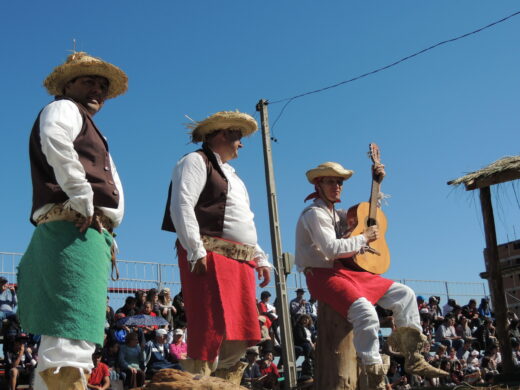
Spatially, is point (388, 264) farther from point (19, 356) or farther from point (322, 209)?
point (19, 356)

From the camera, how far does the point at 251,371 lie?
11484mm

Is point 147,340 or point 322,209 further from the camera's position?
A: point 147,340

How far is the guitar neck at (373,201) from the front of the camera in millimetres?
5914

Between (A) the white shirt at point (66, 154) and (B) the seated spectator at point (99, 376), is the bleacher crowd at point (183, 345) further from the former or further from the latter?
(A) the white shirt at point (66, 154)

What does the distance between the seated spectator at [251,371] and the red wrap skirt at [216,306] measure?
6836 mm

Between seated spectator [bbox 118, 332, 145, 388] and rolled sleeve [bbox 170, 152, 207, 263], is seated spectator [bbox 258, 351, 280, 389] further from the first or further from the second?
rolled sleeve [bbox 170, 152, 207, 263]

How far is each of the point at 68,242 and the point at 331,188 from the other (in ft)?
9.54

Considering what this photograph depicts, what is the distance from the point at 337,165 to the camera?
600cm

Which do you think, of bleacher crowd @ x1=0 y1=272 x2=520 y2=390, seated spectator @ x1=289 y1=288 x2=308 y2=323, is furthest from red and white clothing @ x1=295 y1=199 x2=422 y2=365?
seated spectator @ x1=289 y1=288 x2=308 y2=323

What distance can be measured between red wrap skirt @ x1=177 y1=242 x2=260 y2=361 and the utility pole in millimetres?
7959

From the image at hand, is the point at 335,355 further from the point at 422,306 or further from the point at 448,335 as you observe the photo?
the point at 422,306

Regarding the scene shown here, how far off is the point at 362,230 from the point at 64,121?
2957mm

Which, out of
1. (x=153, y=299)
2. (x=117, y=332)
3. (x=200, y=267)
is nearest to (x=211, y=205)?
(x=200, y=267)

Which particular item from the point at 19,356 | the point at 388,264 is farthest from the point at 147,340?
the point at 388,264
